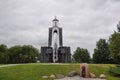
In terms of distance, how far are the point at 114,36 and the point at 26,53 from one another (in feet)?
105

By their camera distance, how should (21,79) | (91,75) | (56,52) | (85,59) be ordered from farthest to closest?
(85,59) < (56,52) < (91,75) < (21,79)

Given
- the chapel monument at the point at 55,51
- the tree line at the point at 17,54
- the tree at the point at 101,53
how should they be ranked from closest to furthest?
the chapel monument at the point at 55,51, the tree at the point at 101,53, the tree line at the point at 17,54

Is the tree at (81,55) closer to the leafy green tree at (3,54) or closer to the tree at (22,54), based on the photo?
the tree at (22,54)

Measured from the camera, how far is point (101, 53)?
6316cm

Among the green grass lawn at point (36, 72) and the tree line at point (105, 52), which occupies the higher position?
the tree line at point (105, 52)

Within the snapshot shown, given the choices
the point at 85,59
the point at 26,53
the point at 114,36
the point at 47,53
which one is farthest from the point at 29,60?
the point at 114,36

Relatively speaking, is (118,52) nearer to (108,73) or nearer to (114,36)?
(114,36)

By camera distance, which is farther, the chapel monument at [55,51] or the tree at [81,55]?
the tree at [81,55]

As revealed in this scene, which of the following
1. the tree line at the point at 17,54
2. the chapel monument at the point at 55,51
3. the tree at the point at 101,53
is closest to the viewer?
the chapel monument at the point at 55,51

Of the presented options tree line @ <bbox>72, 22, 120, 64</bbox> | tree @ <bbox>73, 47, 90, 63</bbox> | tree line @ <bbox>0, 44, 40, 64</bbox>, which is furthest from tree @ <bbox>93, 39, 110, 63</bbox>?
tree line @ <bbox>0, 44, 40, 64</bbox>

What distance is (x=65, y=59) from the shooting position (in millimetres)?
45219

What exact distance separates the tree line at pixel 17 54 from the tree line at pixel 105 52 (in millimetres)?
16480

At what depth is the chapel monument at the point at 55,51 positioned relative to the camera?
44375mm

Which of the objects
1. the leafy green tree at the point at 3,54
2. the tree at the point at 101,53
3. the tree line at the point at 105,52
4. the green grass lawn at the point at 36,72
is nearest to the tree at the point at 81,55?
the tree line at the point at 105,52
